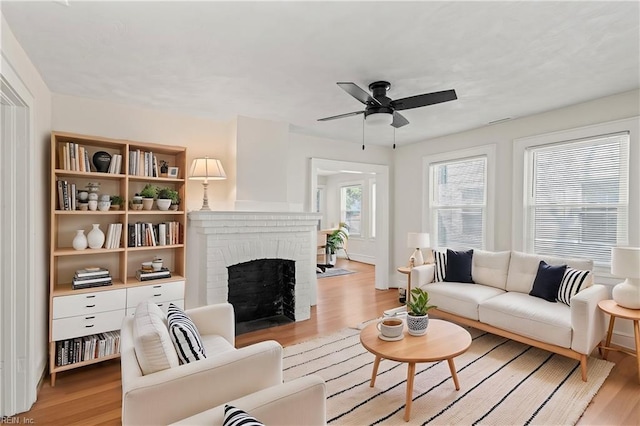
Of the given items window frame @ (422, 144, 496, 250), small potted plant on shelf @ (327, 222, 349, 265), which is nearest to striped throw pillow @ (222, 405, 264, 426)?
window frame @ (422, 144, 496, 250)

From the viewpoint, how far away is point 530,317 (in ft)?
9.85

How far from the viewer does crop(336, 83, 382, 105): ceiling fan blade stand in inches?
91.8

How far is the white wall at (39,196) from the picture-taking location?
2.36 meters

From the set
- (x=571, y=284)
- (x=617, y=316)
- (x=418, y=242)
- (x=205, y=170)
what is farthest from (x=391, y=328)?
(x=205, y=170)

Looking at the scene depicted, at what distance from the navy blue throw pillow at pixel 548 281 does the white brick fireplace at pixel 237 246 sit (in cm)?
249

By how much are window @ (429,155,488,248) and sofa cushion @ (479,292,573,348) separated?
1.33m

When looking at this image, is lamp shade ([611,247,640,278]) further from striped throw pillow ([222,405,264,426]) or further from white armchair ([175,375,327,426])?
striped throw pillow ([222,405,264,426])

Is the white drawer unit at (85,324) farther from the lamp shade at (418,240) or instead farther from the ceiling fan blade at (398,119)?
the lamp shade at (418,240)

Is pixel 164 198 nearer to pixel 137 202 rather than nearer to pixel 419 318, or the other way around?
pixel 137 202

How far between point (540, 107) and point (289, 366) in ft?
12.1

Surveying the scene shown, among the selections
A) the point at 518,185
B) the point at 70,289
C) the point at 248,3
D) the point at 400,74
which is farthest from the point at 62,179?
the point at 518,185

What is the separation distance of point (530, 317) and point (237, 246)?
294cm

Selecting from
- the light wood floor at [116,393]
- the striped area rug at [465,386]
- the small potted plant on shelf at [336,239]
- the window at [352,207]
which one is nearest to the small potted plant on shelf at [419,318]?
the striped area rug at [465,386]

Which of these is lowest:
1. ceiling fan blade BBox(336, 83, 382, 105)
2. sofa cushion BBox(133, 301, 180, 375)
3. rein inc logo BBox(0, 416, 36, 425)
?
rein inc logo BBox(0, 416, 36, 425)
